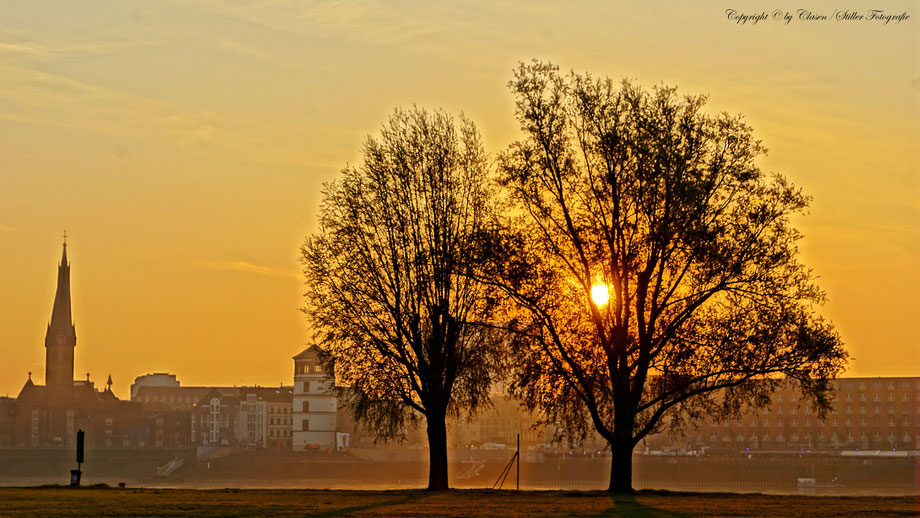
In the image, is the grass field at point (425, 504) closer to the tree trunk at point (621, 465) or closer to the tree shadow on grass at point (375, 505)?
the tree shadow on grass at point (375, 505)

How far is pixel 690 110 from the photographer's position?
1548 inches

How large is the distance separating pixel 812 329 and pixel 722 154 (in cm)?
606

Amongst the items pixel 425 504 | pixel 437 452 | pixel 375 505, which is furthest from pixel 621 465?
pixel 375 505

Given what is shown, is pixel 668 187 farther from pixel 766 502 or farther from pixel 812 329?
pixel 766 502

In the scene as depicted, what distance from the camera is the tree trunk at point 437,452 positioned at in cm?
4541

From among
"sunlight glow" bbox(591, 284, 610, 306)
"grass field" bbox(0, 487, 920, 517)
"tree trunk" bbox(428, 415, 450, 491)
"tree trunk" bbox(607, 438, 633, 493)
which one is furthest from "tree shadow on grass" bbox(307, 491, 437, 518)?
"sunlight glow" bbox(591, 284, 610, 306)

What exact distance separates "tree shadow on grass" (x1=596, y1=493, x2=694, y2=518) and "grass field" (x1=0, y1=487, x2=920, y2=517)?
24 mm

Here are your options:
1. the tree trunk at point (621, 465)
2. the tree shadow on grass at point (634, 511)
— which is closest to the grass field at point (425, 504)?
the tree shadow on grass at point (634, 511)

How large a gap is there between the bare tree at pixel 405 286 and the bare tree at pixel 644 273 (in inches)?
178

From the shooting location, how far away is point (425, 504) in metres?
32.8

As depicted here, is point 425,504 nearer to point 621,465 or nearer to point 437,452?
point 621,465

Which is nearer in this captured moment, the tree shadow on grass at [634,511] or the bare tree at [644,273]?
the tree shadow on grass at [634,511]

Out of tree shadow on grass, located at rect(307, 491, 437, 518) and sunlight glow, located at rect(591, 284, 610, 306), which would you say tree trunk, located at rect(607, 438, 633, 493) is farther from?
tree shadow on grass, located at rect(307, 491, 437, 518)

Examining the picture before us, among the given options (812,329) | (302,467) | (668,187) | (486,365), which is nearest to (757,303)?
(812,329)
